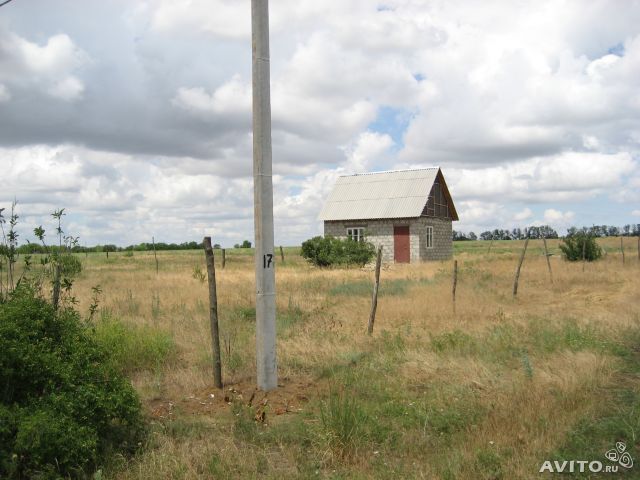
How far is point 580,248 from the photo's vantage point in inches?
1126

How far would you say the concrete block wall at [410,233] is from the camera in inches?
1222

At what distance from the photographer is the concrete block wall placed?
31.0m

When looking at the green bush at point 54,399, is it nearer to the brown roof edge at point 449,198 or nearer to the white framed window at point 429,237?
the white framed window at point 429,237

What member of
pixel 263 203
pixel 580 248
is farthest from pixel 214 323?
pixel 580 248

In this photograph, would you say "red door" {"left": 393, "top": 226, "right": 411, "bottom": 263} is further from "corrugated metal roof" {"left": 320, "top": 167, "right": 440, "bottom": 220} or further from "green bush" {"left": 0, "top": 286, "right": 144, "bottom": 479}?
"green bush" {"left": 0, "top": 286, "right": 144, "bottom": 479}

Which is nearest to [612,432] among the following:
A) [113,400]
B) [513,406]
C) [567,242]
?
[513,406]

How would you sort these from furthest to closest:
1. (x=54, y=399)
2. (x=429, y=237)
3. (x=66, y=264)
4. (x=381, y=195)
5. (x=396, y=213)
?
(x=381, y=195) < (x=429, y=237) < (x=396, y=213) < (x=66, y=264) < (x=54, y=399)

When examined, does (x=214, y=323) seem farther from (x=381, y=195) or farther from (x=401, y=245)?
(x=381, y=195)

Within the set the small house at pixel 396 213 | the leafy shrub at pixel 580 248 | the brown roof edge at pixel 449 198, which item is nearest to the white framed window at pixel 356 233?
the small house at pixel 396 213

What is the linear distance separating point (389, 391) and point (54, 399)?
3675 millimetres

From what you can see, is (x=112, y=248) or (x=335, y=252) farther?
(x=112, y=248)

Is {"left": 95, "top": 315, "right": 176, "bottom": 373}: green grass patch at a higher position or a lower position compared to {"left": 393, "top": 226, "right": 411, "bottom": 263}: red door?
lower

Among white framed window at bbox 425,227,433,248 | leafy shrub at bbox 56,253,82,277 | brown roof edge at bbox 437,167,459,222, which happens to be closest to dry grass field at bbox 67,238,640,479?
leafy shrub at bbox 56,253,82,277

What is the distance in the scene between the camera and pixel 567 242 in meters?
29.1
